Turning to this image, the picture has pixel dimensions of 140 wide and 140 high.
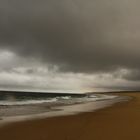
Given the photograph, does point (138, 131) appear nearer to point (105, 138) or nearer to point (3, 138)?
point (105, 138)

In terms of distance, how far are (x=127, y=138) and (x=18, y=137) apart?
4034 mm

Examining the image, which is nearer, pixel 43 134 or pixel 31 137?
pixel 31 137

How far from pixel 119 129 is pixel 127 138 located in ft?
6.53

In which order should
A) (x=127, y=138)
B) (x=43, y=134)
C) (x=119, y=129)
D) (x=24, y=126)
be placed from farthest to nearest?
(x=24, y=126) < (x=119, y=129) < (x=43, y=134) < (x=127, y=138)

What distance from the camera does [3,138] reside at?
388 inches

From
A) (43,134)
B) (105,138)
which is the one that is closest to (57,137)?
(43,134)

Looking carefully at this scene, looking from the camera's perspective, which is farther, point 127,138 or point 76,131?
point 76,131

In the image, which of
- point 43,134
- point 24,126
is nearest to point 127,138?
point 43,134

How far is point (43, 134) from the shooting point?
Answer: 10594 mm

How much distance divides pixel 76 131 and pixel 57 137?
145 centimetres

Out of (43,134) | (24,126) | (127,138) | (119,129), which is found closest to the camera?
(127,138)

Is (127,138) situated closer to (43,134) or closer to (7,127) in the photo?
(43,134)

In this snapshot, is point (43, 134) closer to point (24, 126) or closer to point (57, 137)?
point (57, 137)

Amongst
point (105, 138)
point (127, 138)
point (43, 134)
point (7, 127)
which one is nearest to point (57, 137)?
point (43, 134)
